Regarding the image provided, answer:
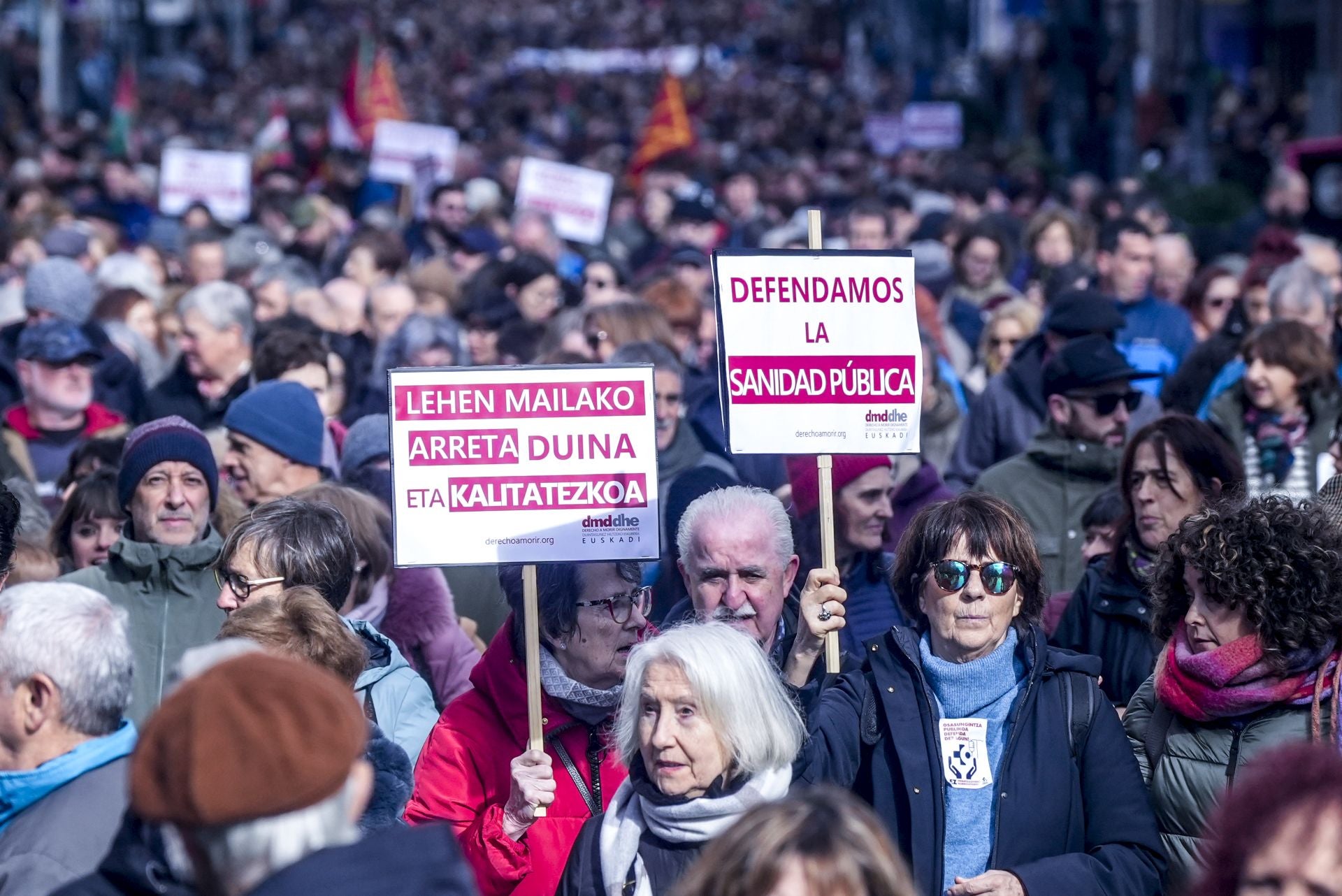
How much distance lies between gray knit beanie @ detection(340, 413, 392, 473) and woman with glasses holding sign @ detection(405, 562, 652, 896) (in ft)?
6.59

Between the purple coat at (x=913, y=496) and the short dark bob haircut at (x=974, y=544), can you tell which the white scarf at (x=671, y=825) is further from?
the purple coat at (x=913, y=496)

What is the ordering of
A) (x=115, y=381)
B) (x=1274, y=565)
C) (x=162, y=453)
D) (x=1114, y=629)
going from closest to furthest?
1. (x=1274, y=565)
2. (x=1114, y=629)
3. (x=162, y=453)
4. (x=115, y=381)

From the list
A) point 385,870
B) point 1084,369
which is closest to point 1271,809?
point 385,870

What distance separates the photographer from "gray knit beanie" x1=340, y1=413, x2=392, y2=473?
6.77 m

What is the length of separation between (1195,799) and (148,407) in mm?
5496

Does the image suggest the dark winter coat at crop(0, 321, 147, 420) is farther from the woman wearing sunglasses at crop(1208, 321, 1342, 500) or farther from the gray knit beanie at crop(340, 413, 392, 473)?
the woman wearing sunglasses at crop(1208, 321, 1342, 500)

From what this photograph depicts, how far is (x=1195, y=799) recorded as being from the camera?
170 inches

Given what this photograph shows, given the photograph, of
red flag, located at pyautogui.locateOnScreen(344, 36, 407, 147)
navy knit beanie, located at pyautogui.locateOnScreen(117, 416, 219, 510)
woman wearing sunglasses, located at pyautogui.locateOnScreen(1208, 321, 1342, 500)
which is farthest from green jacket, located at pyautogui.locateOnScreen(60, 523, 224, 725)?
red flag, located at pyautogui.locateOnScreen(344, 36, 407, 147)

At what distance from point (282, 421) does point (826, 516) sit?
94.3 inches

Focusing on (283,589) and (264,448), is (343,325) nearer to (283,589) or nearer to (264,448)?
(264,448)

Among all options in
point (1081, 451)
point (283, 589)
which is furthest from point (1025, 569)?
point (1081, 451)

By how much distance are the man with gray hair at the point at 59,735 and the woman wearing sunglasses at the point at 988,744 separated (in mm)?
1357

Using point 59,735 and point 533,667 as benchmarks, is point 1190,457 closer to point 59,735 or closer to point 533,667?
point 533,667

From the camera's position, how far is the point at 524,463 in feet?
16.5
